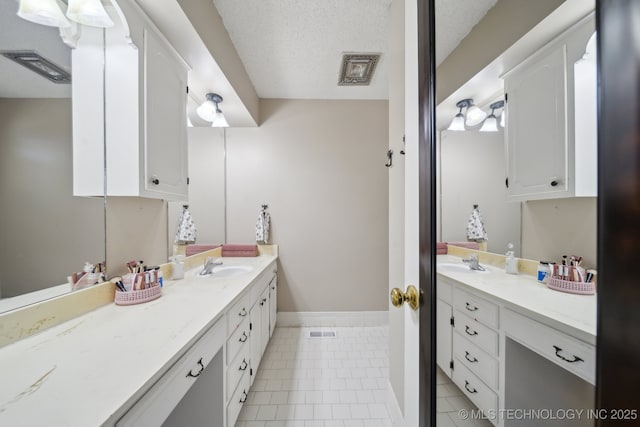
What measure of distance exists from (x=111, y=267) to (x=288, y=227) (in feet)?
5.57

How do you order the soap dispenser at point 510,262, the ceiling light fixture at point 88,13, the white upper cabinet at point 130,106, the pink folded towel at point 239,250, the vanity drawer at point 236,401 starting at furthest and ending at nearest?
1. the pink folded towel at point 239,250
2. the vanity drawer at point 236,401
3. the white upper cabinet at point 130,106
4. the ceiling light fixture at point 88,13
5. the soap dispenser at point 510,262

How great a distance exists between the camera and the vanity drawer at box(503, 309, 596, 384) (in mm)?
269

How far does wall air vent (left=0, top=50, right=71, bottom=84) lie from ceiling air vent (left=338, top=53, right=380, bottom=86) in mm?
1785

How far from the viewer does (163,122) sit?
1310 mm

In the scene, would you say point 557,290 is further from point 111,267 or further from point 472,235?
point 111,267

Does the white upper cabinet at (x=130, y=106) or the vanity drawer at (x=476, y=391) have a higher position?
the white upper cabinet at (x=130, y=106)

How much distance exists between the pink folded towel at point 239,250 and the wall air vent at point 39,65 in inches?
68.5

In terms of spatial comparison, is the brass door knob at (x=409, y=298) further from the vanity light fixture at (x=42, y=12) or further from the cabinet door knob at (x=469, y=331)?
the vanity light fixture at (x=42, y=12)

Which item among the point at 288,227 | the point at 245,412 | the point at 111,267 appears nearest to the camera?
the point at 111,267

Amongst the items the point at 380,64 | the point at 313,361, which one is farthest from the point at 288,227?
the point at 380,64

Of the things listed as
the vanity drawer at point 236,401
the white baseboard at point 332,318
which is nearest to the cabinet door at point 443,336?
the vanity drawer at point 236,401

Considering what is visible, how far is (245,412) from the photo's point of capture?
151 centimetres

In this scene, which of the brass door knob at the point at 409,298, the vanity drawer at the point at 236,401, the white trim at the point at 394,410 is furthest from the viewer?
the white trim at the point at 394,410

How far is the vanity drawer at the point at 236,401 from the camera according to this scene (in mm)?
1181
